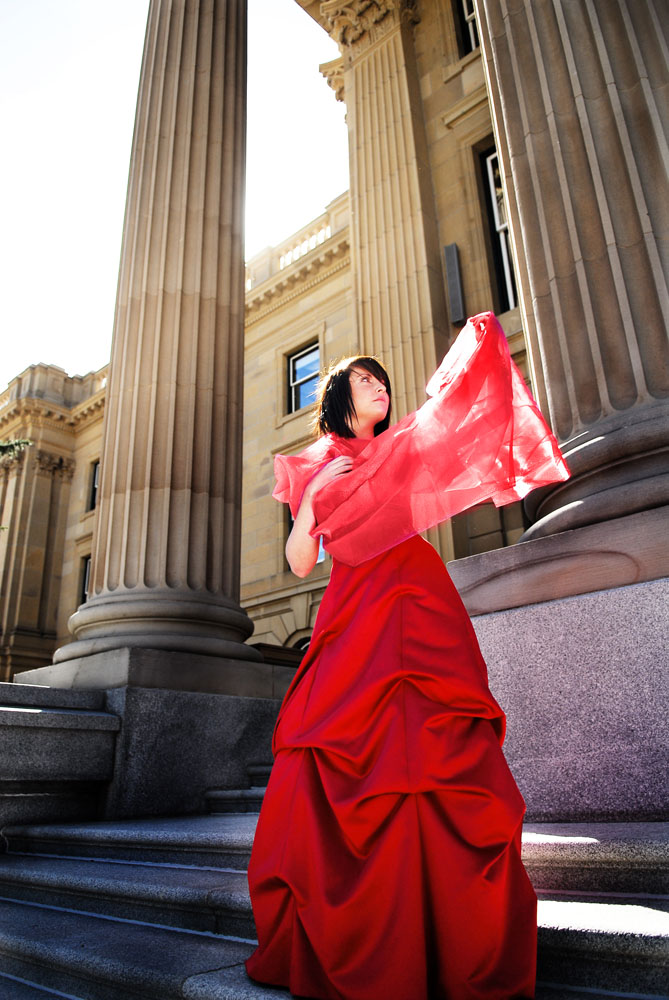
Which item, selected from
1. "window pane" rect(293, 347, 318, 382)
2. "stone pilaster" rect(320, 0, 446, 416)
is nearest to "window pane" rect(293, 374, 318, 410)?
"window pane" rect(293, 347, 318, 382)

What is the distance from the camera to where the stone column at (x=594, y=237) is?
10.9 feet

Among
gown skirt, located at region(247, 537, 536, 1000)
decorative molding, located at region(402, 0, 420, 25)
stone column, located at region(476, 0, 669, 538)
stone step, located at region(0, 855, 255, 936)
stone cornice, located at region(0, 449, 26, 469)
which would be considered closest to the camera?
gown skirt, located at region(247, 537, 536, 1000)

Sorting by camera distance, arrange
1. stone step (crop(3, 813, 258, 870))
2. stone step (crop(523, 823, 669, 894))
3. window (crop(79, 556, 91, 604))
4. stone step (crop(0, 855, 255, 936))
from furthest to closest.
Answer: window (crop(79, 556, 91, 604))
stone step (crop(3, 813, 258, 870))
stone step (crop(0, 855, 255, 936))
stone step (crop(523, 823, 669, 894))

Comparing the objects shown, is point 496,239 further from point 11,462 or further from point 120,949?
point 11,462

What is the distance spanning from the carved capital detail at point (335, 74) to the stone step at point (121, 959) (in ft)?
50.0

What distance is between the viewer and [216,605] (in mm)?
5910

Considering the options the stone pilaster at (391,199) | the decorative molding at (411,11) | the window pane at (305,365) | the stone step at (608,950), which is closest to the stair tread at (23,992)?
the stone step at (608,950)

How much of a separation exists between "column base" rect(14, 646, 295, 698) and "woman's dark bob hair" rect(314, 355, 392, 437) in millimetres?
3027

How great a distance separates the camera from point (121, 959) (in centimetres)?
237

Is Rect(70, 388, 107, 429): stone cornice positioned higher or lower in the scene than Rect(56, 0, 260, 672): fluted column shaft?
higher

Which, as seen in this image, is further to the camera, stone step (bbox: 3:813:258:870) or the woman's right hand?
stone step (bbox: 3:813:258:870)

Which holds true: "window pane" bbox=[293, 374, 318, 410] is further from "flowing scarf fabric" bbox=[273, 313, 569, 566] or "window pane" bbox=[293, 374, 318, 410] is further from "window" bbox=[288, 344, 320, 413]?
"flowing scarf fabric" bbox=[273, 313, 569, 566]

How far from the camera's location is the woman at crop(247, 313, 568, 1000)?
172 cm

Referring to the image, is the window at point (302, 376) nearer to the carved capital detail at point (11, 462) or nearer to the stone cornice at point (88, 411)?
the stone cornice at point (88, 411)
